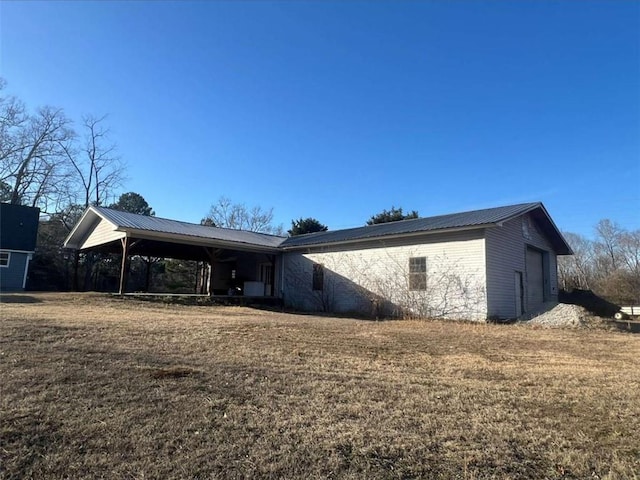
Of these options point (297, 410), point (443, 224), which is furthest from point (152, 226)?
point (297, 410)

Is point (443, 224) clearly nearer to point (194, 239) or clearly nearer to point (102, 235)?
point (194, 239)

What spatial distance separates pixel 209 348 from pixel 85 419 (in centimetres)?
280

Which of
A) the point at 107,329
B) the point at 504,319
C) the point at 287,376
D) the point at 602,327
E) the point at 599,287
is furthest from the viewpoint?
the point at 599,287

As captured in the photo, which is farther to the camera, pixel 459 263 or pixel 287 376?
pixel 459 263

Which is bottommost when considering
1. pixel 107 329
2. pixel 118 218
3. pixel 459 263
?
pixel 107 329

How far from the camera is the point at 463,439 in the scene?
346 centimetres

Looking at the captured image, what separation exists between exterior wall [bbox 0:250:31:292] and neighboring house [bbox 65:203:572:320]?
203 inches

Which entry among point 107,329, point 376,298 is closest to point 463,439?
point 107,329

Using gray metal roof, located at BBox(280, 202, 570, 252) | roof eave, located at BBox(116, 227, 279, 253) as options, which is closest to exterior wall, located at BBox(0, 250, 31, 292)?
roof eave, located at BBox(116, 227, 279, 253)

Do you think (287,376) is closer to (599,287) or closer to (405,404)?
(405,404)

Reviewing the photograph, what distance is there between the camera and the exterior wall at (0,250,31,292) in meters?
24.1

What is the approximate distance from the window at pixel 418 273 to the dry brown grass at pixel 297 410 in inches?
323

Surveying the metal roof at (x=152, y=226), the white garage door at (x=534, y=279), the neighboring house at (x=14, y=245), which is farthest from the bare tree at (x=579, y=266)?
the neighboring house at (x=14, y=245)

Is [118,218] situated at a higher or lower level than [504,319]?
higher
